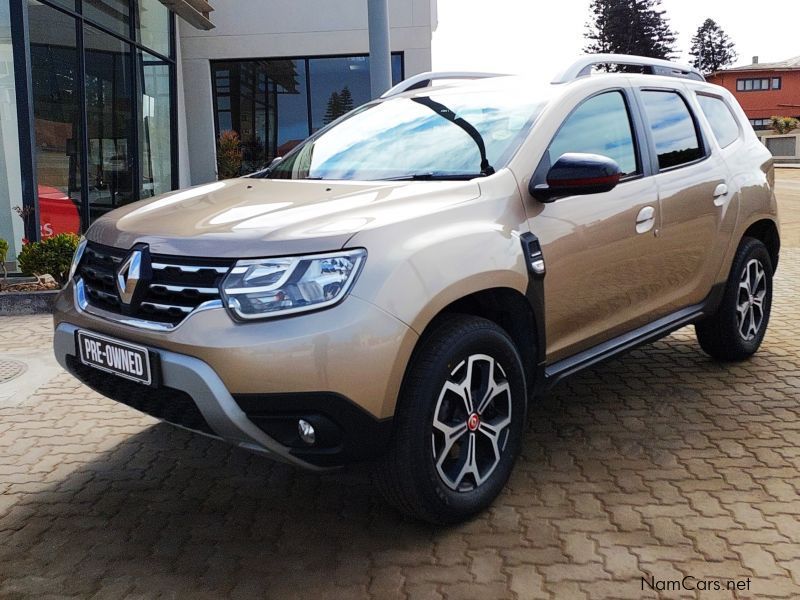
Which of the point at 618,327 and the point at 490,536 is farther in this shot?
the point at 618,327

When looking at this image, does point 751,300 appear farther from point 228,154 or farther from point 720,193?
point 228,154

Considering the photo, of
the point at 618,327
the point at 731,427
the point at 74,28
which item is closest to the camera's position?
the point at 618,327

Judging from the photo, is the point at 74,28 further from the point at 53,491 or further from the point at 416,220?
the point at 416,220

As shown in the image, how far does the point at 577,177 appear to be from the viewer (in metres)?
3.29

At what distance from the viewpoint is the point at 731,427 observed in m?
4.20

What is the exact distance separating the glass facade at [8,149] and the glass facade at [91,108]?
2cm

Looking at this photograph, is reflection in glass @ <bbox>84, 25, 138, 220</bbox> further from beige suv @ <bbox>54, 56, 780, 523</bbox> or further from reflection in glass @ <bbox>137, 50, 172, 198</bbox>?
beige suv @ <bbox>54, 56, 780, 523</bbox>

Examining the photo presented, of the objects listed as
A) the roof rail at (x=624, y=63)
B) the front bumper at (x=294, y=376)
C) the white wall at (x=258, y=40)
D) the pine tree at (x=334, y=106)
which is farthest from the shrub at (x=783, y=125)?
the front bumper at (x=294, y=376)

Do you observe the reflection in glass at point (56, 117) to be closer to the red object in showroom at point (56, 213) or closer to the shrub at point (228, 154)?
the red object in showroom at point (56, 213)

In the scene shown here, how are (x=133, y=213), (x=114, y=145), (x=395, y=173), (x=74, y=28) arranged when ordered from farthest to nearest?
(x=114, y=145) → (x=74, y=28) → (x=395, y=173) → (x=133, y=213)

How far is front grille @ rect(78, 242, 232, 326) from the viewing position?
9.00 feet

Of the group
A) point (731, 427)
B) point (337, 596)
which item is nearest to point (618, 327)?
point (731, 427)

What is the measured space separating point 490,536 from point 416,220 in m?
1.22

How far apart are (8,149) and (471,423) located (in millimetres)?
8160
